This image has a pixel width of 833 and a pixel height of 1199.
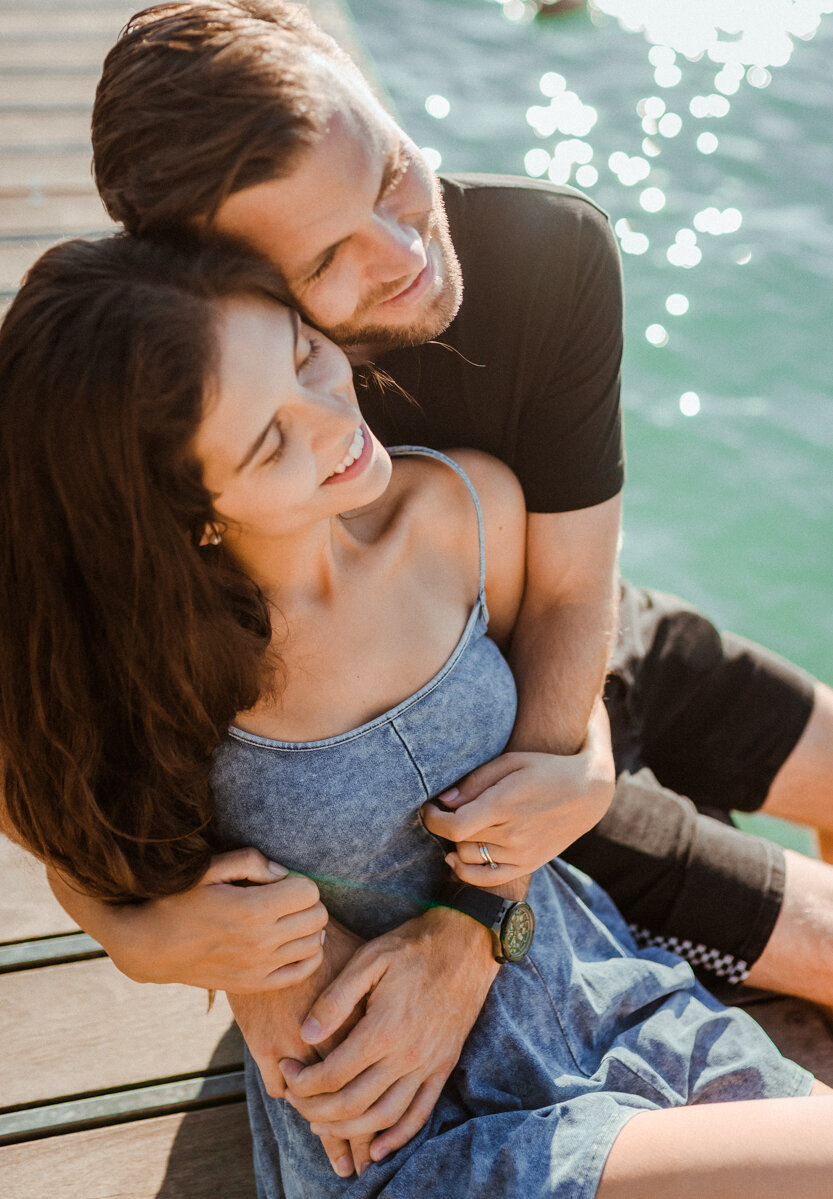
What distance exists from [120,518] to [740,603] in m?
3.75

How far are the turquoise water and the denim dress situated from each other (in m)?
2.97

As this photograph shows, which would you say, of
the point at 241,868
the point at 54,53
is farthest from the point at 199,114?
the point at 54,53

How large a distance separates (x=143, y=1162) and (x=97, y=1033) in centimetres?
27

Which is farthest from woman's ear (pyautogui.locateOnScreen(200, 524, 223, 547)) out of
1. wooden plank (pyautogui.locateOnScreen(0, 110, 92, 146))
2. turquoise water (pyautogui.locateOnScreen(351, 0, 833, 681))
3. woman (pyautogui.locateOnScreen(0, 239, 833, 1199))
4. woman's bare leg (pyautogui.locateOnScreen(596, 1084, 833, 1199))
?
wooden plank (pyautogui.locateOnScreen(0, 110, 92, 146))

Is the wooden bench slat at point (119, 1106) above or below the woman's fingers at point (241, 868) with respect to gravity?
below

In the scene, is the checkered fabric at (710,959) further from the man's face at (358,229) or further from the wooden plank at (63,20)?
the wooden plank at (63,20)

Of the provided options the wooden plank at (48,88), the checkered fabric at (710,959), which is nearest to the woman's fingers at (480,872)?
the checkered fabric at (710,959)

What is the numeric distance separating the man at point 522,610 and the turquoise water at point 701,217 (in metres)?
2.25

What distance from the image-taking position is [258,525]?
4.77 ft

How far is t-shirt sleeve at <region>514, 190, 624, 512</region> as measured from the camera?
1900 mm

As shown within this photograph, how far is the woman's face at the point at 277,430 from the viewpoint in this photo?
1330mm

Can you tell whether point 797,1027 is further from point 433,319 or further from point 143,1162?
point 433,319

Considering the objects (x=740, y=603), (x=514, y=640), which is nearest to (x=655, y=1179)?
(x=514, y=640)

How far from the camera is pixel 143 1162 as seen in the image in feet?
5.98
